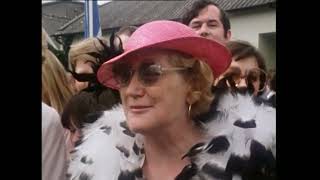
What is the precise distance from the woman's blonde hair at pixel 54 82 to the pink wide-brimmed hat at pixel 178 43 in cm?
22

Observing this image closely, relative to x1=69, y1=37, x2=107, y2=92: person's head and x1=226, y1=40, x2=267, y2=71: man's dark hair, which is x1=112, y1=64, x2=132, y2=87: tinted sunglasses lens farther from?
x1=226, y1=40, x2=267, y2=71: man's dark hair

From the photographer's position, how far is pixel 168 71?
5.90 ft

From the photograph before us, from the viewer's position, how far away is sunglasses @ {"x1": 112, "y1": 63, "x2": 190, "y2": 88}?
1.80 metres

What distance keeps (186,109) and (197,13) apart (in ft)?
1.12

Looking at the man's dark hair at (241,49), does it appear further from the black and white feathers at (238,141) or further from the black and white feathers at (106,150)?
the black and white feathers at (106,150)

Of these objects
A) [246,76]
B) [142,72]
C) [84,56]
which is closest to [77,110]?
[84,56]

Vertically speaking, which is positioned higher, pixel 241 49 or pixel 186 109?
pixel 241 49

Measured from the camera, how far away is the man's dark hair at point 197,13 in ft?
6.05

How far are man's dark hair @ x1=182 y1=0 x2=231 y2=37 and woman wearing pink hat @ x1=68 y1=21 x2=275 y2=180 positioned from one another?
2.1 inches

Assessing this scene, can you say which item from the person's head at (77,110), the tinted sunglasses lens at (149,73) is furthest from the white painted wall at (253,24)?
the person's head at (77,110)

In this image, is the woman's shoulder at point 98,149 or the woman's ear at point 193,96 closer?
the woman's ear at point 193,96

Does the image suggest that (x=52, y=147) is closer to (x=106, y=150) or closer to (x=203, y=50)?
(x=106, y=150)
